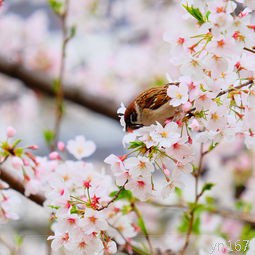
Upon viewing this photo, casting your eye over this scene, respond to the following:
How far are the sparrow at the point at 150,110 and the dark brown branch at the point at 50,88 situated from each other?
1485mm

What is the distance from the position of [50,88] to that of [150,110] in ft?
5.76

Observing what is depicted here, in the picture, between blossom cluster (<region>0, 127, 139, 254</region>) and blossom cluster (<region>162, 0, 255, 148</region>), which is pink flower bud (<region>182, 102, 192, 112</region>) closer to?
blossom cluster (<region>162, 0, 255, 148</region>)

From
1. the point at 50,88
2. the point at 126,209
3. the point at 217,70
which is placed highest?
the point at 217,70

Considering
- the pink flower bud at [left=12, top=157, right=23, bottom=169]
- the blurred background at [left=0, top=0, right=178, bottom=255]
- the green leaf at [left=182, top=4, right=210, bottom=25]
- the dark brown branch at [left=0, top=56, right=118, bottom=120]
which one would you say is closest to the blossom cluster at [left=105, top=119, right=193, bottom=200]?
the green leaf at [left=182, top=4, right=210, bottom=25]

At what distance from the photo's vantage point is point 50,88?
252cm

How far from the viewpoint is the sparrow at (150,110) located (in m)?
0.81

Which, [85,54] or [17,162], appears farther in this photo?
[85,54]

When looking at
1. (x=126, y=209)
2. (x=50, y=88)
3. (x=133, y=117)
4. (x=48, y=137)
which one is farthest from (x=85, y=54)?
(x=133, y=117)

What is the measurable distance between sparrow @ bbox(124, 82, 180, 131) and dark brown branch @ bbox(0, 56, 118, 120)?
149 centimetres

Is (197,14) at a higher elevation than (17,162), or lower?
higher

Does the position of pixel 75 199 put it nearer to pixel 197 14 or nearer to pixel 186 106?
pixel 186 106

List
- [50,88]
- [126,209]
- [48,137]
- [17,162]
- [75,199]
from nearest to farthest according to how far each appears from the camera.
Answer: [75,199] < [17,162] < [126,209] < [48,137] < [50,88]

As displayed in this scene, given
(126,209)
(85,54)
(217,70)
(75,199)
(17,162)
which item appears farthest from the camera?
(85,54)

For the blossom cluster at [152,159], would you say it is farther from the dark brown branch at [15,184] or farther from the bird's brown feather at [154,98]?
the dark brown branch at [15,184]
